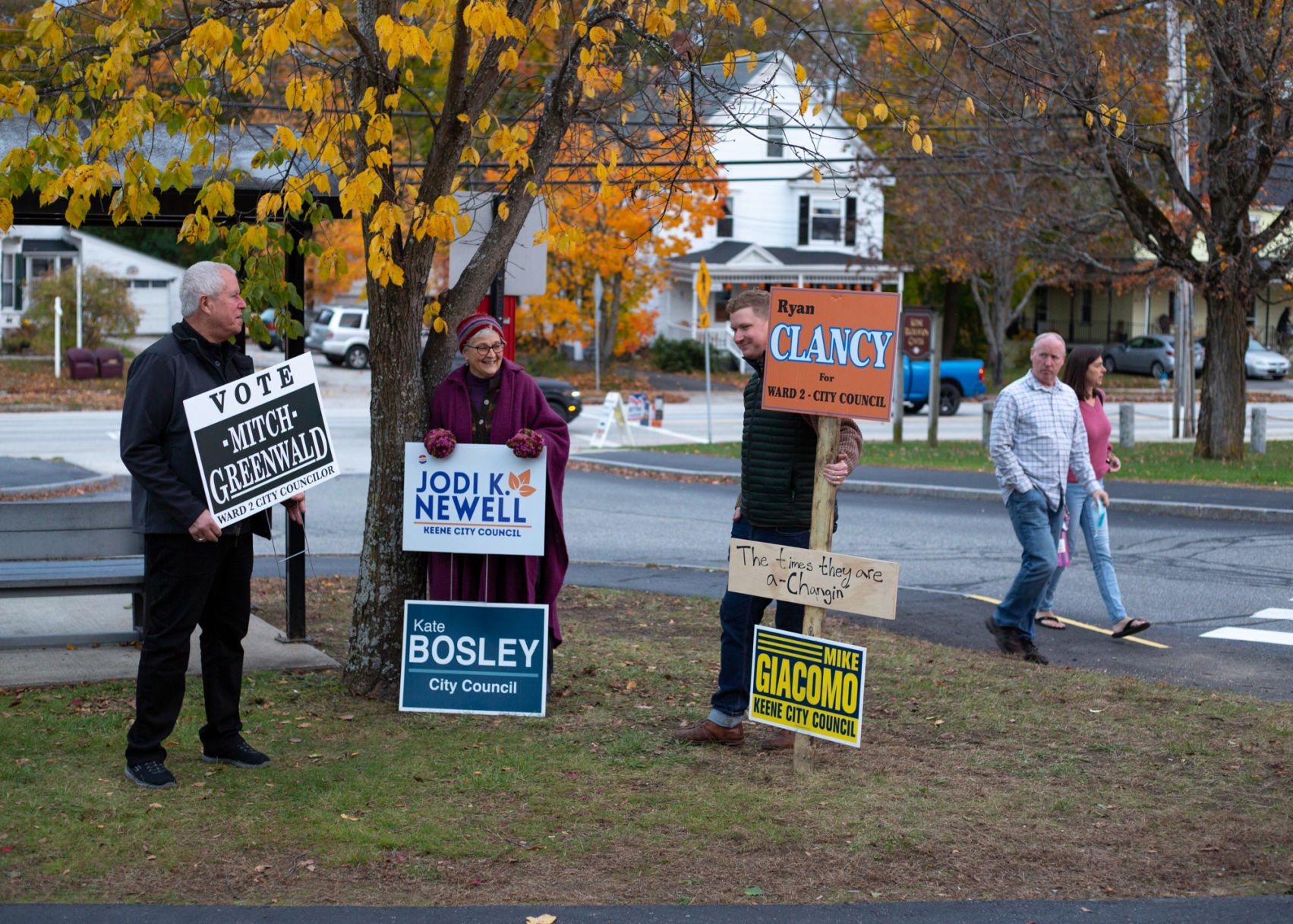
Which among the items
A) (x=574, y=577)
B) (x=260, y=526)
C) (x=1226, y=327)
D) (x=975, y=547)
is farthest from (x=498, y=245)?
(x=1226, y=327)

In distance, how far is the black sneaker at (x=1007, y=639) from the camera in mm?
8289

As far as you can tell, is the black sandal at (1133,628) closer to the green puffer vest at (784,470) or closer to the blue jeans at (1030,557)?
the blue jeans at (1030,557)

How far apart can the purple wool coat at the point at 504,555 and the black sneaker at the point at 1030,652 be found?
321 centimetres

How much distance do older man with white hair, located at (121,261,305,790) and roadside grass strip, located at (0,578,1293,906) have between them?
0.38 m

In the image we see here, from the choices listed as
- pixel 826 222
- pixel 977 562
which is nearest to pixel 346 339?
pixel 826 222

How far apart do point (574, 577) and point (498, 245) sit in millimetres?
4944

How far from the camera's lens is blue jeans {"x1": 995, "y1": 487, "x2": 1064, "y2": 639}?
808 cm

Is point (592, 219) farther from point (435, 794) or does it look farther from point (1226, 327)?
point (435, 794)

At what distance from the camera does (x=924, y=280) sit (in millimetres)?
45969

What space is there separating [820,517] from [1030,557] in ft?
9.74

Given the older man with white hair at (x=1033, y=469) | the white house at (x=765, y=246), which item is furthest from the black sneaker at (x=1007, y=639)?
the white house at (x=765, y=246)

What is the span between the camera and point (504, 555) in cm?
666

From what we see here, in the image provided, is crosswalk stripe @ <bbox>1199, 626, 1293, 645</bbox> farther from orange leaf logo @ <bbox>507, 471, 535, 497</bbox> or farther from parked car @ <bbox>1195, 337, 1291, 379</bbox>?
parked car @ <bbox>1195, 337, 1291, 379</bbox>

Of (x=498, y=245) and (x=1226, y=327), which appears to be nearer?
(x=498, y=245)
